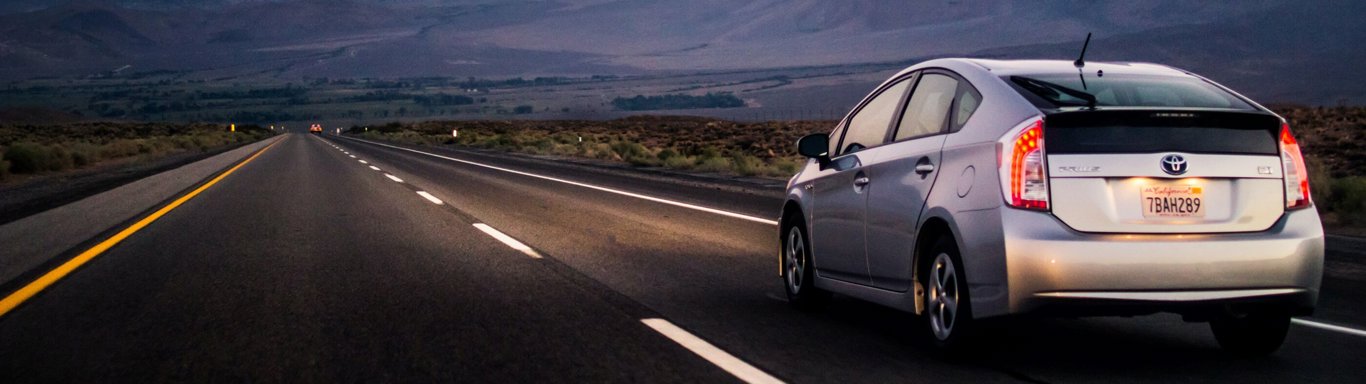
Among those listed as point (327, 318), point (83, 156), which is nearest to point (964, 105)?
point (327, 318)

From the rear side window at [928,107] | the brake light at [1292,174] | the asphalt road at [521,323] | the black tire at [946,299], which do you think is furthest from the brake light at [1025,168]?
the brake light at [1292,174]

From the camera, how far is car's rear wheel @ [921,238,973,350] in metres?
6.40

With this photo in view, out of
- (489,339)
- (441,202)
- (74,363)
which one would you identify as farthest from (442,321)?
(441,202)

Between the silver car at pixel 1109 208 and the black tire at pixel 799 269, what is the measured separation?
1574 millimetres

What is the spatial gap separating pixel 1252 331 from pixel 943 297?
5.10 ft

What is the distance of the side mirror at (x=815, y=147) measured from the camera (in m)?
8.28

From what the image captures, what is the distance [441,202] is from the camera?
19.0m

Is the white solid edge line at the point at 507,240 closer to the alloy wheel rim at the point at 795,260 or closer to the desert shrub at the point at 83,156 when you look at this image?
the alloy wheel rim at the point at 795,260

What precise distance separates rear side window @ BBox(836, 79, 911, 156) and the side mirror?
0.46 feet

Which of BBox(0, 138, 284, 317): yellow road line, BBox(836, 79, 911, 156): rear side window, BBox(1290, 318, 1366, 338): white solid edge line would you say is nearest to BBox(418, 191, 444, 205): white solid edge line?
BBox(0, 138, 284, 317): yellow road line

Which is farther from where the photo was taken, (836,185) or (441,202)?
(441,202)

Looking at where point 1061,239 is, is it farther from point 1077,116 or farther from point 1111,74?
point 1111,74

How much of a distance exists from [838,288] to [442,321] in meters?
2.28

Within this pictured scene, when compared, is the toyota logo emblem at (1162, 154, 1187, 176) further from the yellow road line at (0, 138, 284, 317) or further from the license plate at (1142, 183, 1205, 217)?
the yellow road line at (0, 138, 284, 317)
